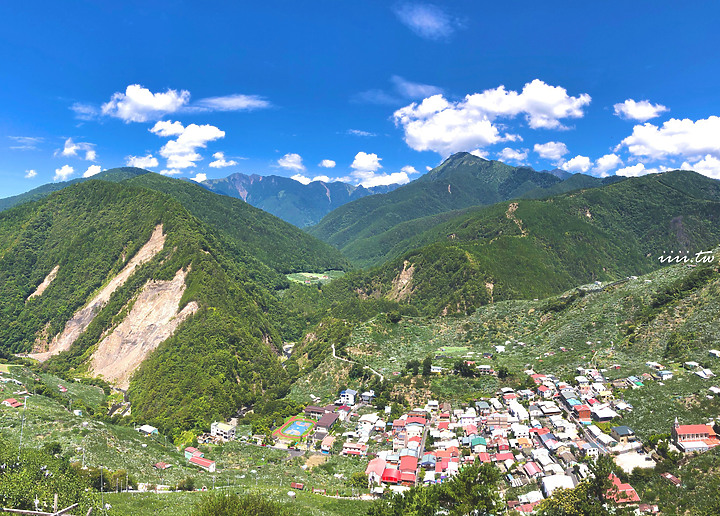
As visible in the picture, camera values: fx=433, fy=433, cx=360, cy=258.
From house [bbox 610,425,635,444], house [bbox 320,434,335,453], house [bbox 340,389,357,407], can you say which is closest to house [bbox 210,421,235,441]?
house [bbox 320,434,335,453]

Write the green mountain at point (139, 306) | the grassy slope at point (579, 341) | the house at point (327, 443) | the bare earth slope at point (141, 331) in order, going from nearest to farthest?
the grassy slope at point (579, 341) < the house at point (327, 443) < the green mountain at point (139, 306) < the bare earth slope at point (141, 331)

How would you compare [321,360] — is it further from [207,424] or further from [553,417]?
[553,417]

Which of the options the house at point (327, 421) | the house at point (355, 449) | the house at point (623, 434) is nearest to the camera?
the house at point (623, 434)

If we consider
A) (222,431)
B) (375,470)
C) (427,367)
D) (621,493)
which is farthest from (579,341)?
(222,431)

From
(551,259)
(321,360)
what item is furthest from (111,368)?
(551,259)

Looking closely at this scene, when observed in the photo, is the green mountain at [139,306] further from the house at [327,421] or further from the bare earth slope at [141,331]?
the house at [327,421]

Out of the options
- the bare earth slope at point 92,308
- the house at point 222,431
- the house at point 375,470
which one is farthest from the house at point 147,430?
the bare earth slope at point 92,308

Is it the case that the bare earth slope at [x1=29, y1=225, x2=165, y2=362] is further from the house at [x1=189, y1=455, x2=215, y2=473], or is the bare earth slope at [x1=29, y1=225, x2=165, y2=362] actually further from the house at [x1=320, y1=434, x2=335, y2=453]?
the house at [x1=320, y1=434, x2=335, y2=453]
